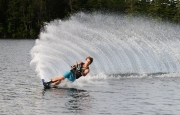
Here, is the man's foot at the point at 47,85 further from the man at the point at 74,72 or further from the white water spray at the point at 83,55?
the white water spray at the point at 83,55

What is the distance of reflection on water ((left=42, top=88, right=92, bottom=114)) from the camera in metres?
18.7

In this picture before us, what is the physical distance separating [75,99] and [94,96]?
55.4 inches

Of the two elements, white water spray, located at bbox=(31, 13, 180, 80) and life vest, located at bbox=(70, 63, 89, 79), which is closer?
life vest, located at bbox=(70, 63, 89, 79)

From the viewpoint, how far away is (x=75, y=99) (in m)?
21.0

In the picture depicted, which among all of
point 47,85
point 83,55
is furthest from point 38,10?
point 47,85

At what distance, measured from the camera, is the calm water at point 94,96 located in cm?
1856

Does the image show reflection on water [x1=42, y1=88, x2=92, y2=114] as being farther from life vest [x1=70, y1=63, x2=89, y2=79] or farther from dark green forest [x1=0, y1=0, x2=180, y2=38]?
dark green forest [x1=0, y1=0, x2=180, y2=38]

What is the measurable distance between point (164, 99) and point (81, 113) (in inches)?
225

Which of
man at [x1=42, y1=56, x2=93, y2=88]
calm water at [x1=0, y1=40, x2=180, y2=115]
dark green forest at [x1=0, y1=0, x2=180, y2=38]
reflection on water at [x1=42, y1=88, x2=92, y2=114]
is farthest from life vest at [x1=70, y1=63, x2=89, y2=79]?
dark green forest at [x1=0, y1=0, x2=180, y2=38]

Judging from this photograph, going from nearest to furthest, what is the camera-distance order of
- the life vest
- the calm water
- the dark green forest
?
the calm water
the life vest
the dark green forest

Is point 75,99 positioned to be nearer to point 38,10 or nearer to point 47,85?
point 47,85

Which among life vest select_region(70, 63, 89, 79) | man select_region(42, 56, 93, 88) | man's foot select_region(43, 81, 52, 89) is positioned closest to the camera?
man's foot select_region(43, 81, 52, 89)

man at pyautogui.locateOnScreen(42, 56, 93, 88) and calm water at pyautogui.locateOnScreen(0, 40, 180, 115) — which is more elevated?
man at pyautogui.locateOnScreen(42, 56, 93, 88)

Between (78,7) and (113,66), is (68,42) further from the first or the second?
(78,7)
